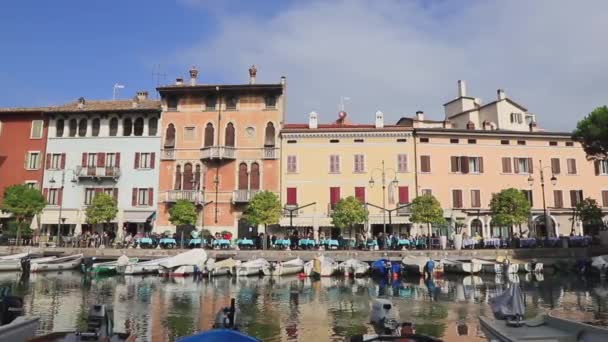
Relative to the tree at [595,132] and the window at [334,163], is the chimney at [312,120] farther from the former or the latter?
the tree at [595,132]

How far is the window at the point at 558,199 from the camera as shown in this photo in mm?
45812

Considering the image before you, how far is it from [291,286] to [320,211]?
1708cm

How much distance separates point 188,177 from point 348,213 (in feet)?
53.3

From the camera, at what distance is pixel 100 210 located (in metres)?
42.4

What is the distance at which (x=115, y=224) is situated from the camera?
149 ft

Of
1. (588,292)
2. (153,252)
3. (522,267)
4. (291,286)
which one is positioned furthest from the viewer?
(153,252)

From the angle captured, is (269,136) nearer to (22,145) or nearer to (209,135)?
(209,135)

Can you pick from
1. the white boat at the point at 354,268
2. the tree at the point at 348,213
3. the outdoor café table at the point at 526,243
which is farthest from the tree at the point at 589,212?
the white boat at the point at 354,268

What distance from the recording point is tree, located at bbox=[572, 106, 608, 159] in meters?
34.9

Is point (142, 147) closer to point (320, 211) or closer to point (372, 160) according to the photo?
point (320, 211)

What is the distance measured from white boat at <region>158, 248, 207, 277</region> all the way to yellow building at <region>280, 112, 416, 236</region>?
12.1m

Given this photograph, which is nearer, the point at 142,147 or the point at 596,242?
the point at 596,242

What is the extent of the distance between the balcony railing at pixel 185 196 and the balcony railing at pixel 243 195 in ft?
10.3

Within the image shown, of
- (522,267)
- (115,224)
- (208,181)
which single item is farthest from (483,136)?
(115,224)
